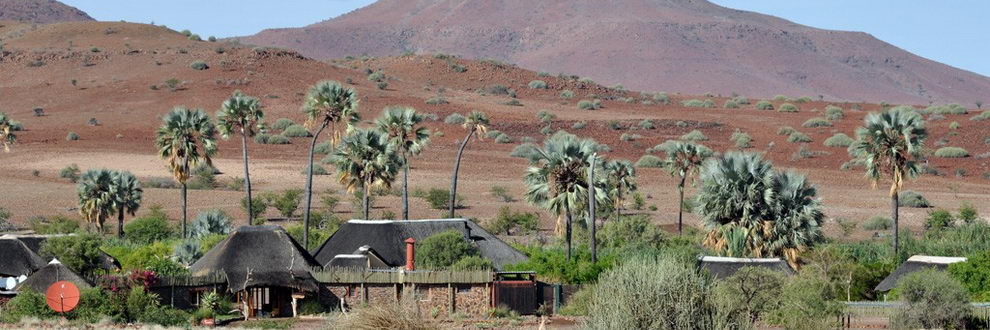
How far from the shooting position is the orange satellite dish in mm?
36406

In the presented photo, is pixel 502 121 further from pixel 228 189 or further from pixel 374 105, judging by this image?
pixel 228 189

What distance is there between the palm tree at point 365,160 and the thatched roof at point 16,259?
516 inches

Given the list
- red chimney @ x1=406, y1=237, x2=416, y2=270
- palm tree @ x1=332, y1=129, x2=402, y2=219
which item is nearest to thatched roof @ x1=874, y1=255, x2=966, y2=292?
red chimney @ x1=406, y1=237, x2=416, y2=270

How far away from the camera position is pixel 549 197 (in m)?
49.5

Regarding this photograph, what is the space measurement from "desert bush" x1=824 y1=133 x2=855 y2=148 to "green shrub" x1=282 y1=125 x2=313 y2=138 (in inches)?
1460

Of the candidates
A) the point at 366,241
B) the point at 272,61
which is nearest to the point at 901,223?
the point at 366,241

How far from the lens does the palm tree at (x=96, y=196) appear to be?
2448 inches

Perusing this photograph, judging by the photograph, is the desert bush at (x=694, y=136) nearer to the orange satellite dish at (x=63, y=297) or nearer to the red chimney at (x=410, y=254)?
the red chimney at (x=410, y=254)

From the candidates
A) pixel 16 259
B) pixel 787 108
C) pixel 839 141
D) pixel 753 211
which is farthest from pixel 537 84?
pixel 16 259

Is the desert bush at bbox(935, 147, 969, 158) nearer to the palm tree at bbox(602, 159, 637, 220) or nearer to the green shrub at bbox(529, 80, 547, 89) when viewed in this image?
the palm tree at bbox(602, 159, 637, 220)

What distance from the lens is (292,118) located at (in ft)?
358

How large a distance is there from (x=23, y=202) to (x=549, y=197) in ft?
128

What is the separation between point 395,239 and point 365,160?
8.45 metres

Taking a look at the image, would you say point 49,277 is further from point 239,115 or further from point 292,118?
point 292,118
